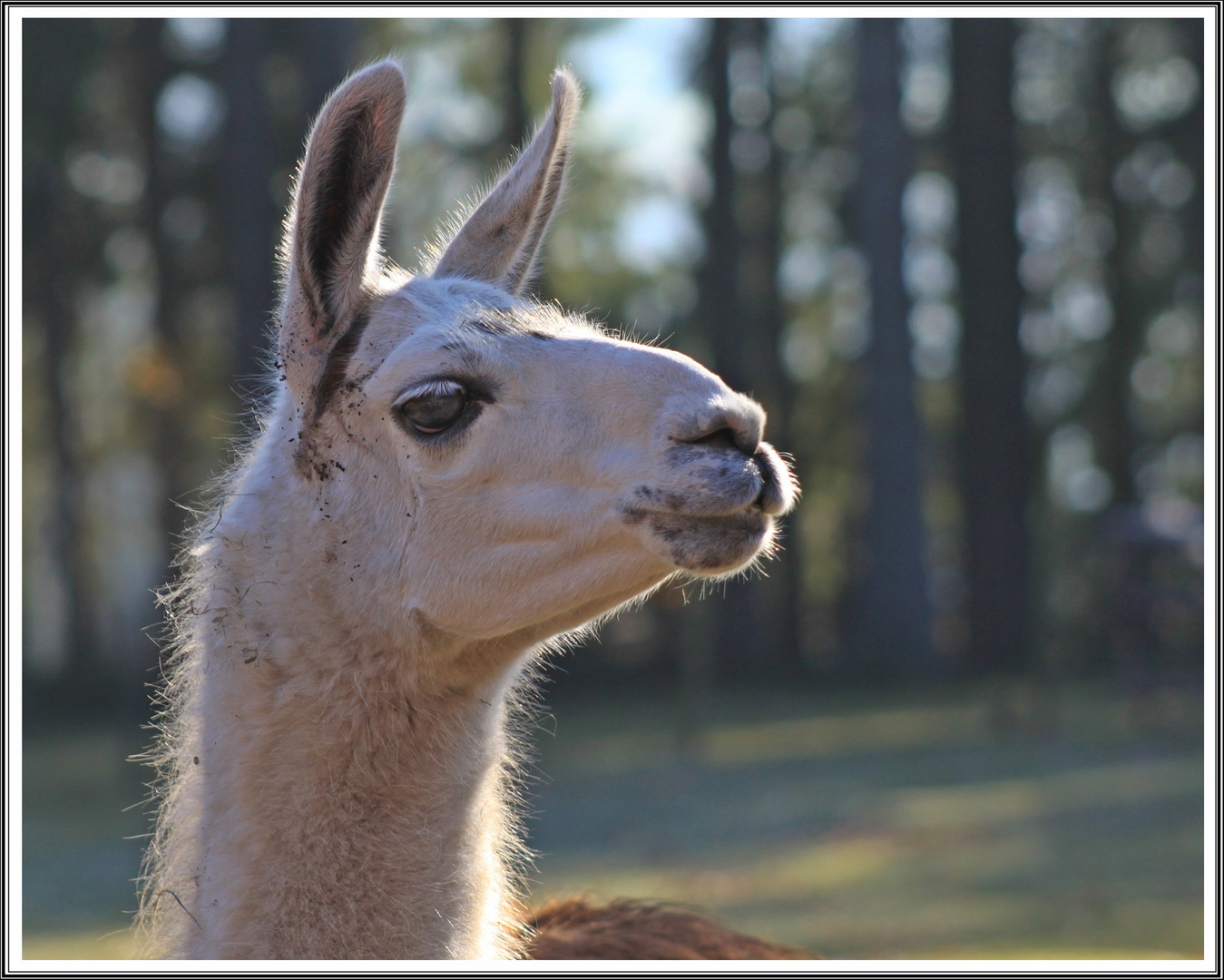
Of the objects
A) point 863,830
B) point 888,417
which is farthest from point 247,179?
point 888,417

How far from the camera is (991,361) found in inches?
665

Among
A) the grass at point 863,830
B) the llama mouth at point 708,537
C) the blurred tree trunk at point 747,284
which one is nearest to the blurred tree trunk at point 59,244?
the grass at point 863,830

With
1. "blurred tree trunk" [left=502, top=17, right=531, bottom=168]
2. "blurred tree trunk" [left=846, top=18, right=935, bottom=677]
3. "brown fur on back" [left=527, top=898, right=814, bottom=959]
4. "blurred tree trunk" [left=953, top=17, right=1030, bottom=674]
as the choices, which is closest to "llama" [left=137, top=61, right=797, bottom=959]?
"brown fur on back" [left=527, top=898, right=814, bottom=959]

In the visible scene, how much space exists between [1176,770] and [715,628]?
406 inches

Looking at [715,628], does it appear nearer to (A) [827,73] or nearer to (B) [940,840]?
(B) [940,840]

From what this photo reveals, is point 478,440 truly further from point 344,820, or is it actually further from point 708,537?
point 344,820

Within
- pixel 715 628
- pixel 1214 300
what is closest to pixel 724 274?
pixel 715 628

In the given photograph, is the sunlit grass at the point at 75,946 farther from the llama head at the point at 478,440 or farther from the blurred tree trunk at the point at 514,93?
the blurred tree trunk at the point at 514,93

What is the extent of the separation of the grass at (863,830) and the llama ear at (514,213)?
3.56 meters

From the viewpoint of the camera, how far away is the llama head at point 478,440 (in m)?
2.39

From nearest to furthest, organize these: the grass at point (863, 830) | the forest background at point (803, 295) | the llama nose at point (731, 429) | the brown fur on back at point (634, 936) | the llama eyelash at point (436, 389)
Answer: the llama nose at point (731, 429) → the llama eyelash at point (436, 389) → the brown fur on back at point (634, 936) → the grass at point (863, 830) → the forest background at point (803, 295)

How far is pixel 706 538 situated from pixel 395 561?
75 cm

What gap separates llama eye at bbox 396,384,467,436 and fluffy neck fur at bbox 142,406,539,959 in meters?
0.28

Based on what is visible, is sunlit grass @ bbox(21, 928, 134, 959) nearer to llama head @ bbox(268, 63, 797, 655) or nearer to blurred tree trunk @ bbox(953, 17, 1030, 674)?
llama head @ bbox(268, 63, 797, 655)
